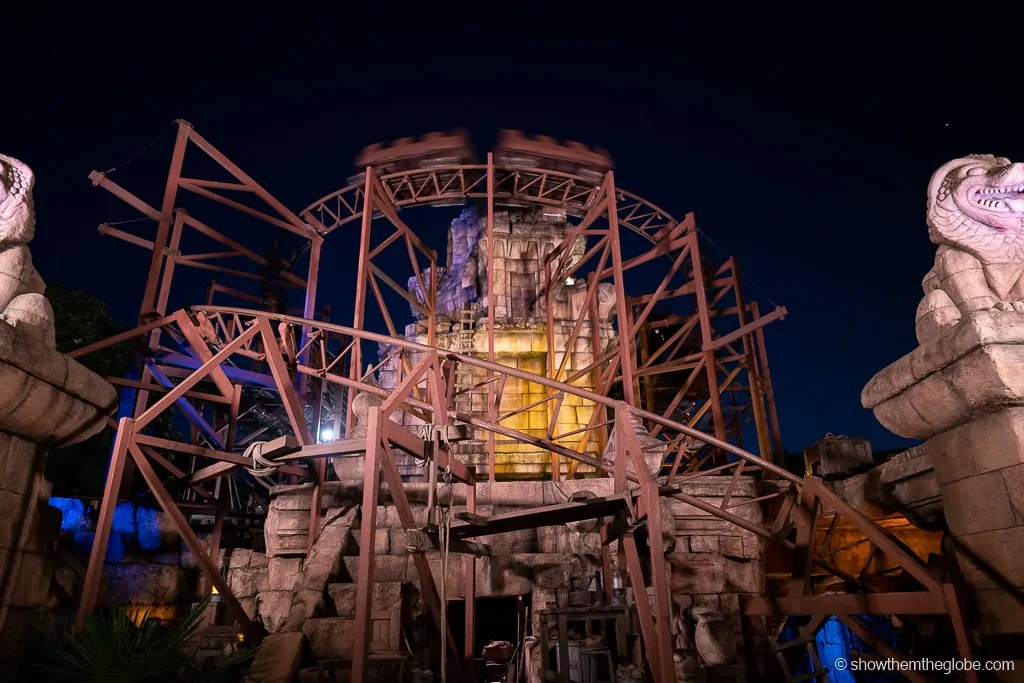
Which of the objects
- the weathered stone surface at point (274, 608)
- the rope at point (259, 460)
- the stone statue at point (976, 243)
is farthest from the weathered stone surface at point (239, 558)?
the stone statue at point (976, 243)

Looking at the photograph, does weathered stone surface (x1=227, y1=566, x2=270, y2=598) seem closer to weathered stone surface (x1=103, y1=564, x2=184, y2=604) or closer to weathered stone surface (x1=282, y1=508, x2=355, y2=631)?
weathered stone surface (x1=282, y1=508, x2=355, y2=631)

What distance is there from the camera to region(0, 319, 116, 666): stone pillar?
509 cm

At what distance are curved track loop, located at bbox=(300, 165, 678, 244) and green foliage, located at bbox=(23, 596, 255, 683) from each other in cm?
1142

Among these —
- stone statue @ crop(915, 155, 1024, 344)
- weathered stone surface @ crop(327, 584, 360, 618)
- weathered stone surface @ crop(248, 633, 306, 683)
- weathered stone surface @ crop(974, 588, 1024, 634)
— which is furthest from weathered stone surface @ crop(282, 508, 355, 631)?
stone statue @ crop(915, 155, 1024, 344)

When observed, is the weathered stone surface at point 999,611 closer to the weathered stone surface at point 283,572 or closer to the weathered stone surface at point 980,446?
the weathered stone surface at point 980,446

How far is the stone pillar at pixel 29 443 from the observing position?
5.09 m

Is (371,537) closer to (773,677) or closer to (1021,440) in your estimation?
(1021,440)

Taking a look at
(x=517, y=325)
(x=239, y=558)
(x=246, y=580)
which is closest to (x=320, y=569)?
(x=246, y=580)

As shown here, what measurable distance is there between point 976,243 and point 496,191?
40.2 feet

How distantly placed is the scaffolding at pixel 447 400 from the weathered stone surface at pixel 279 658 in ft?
1.64

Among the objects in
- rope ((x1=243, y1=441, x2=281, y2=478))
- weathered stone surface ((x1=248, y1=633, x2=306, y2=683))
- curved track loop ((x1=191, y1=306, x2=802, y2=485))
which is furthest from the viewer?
weathered stone surface ((x1=248, y1=633, x2=306, y2=683))

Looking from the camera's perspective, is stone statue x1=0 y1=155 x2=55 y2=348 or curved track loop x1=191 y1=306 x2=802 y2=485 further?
curved track loop x1=191 y1=306 x2=802 y2=485

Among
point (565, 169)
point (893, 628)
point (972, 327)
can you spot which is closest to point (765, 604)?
point (972, 327)

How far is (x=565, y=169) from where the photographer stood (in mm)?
15172
